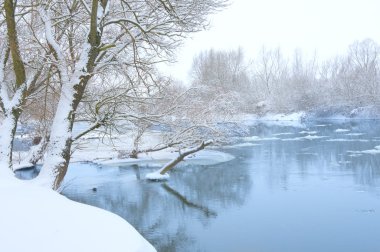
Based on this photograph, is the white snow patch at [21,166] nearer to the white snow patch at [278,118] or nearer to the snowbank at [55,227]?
the snowbank at [55,227]

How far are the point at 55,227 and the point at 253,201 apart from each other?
983cm

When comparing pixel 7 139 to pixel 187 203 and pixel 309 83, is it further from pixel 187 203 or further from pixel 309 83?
pixel 309 83

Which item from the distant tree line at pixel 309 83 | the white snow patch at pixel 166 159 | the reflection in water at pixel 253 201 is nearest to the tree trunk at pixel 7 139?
the reflection in water at pixel 253 201

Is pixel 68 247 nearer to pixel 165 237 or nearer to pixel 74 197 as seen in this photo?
pixel 165 237

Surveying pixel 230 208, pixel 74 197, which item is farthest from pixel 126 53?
pixel 74 197

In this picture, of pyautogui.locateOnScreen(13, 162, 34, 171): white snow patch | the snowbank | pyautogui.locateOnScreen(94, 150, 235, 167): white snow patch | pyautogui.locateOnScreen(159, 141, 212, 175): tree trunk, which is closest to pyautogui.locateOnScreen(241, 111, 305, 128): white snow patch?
pyautogui.locateOnScreen(94, 150, 235, 167): white snow patch

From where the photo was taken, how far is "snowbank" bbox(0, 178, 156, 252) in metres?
2.44

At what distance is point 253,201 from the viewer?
11.9 m

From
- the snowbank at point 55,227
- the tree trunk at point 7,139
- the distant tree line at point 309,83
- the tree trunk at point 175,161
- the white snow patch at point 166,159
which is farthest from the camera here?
the distant tree line at point 309,83

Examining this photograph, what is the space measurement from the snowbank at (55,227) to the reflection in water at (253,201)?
5.59m

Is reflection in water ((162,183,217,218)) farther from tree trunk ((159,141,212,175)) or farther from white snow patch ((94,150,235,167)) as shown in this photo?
white snow patch ((94,150,235,167))

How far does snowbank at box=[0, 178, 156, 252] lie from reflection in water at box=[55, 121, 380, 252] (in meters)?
5.59

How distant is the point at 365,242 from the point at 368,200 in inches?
136

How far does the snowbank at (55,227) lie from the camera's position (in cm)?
244
